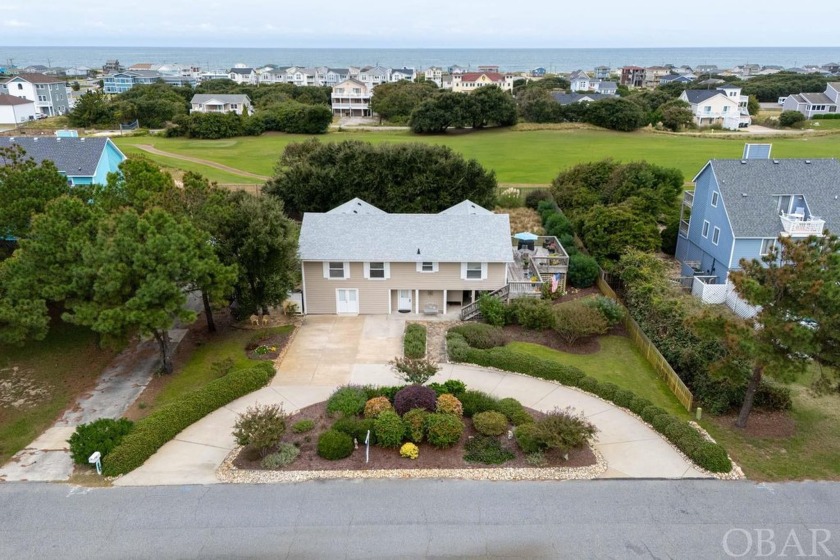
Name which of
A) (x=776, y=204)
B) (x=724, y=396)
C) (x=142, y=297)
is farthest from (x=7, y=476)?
(x=776, y=204)

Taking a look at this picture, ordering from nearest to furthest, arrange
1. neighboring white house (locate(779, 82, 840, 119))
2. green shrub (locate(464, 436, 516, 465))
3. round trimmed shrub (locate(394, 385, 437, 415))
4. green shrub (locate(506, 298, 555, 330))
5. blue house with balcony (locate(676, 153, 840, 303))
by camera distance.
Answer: green shrub (locate(464, 436, 516, 465)), round trimmed shrub (locate(394, 385, 437, 415)), green shrub (locate(506, 298, 555, 330)), blue house with balcony (locate(676, 153, 840, 303)), neighboring white house (locate(779, 82, 840, 119))

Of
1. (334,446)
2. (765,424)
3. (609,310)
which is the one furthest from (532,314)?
(334,446)

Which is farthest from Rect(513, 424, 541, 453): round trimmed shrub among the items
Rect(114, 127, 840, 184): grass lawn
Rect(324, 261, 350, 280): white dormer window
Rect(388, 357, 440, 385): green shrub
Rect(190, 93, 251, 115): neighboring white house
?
Rect(190, 93, 251, 115): neighboring white house

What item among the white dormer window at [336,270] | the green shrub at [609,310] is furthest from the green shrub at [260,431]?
the green shrub at [609,310]

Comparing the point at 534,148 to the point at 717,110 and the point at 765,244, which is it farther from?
the point at 765,244

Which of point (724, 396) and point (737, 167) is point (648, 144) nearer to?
point (737, 167)

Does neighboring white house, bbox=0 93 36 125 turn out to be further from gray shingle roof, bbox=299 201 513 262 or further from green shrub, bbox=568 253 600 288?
green shrub, bbox=568 253 600 288
